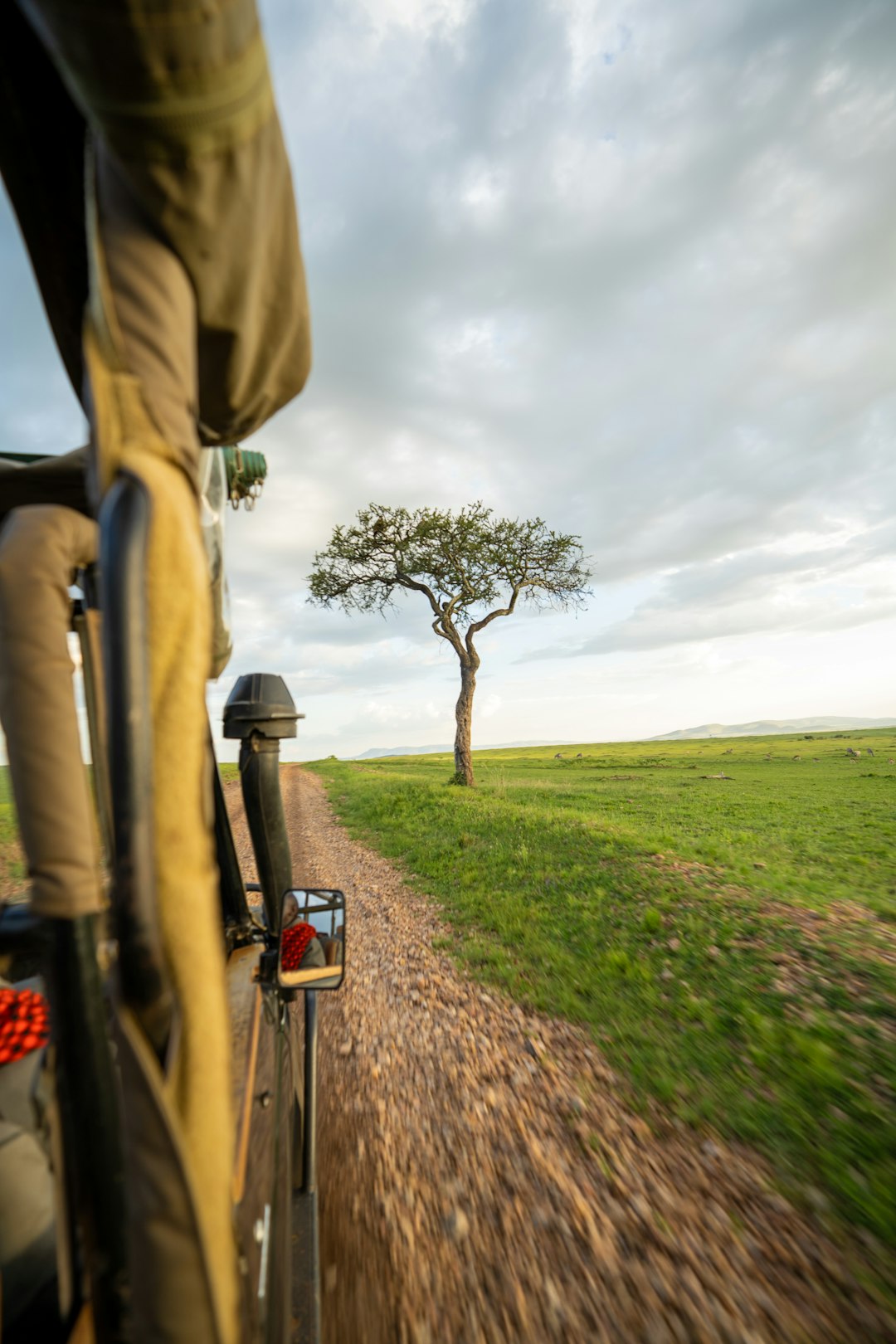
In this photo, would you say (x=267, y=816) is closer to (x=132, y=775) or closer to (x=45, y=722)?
(x=45, y=722)

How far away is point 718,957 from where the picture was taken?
4805 millimetres

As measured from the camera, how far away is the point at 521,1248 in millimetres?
2549

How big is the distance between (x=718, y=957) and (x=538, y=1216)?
2.84m

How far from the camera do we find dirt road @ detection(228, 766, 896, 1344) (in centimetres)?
221

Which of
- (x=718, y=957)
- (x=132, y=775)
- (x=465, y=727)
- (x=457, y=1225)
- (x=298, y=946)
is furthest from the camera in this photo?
(x=465, y=727)

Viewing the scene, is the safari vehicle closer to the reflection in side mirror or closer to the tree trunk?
the reflection in side mirror

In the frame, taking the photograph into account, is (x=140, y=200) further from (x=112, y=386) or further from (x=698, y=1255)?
(x=698, y=1255)

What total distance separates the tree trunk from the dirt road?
15.5 m

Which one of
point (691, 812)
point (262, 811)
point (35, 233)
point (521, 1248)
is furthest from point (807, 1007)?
point (691, 812)

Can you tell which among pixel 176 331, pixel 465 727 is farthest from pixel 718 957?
pixel 465 727

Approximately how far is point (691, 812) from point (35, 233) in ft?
51.7

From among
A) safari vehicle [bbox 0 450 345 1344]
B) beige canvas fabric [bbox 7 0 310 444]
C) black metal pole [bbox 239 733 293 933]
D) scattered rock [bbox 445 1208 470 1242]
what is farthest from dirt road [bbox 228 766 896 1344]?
beige canvas fabric [bbox 7 0 310 444]

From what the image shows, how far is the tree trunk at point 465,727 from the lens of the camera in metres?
19.9

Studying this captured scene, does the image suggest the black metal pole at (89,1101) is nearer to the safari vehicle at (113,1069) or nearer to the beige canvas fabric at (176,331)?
the safari vehicle at (113,1069)
